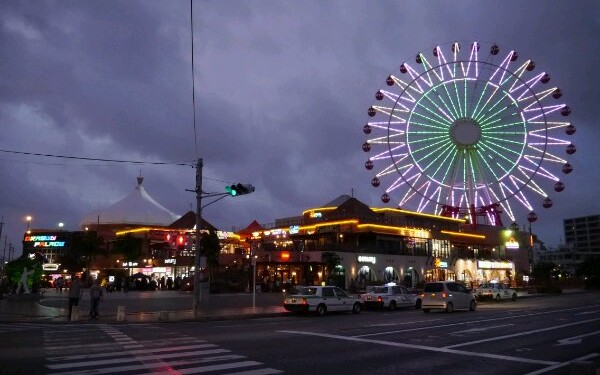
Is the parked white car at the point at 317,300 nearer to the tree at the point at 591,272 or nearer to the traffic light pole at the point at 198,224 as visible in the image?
the traffic light pole at the point at 198,224

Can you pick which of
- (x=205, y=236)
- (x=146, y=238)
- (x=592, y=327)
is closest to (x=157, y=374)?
(x=592, y=327)

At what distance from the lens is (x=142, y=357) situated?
12672mm

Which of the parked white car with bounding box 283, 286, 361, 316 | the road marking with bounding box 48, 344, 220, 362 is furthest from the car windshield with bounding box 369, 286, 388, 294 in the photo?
the road marking with bounding box 48, 344, 220, 362

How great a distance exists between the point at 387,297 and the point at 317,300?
6318 millimetres

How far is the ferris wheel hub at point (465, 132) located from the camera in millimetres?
54719

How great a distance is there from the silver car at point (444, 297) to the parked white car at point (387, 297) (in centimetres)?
291

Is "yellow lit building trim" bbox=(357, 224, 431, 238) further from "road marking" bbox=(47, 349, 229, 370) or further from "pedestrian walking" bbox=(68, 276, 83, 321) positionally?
"road marking" bbox=(47, 349, 229, 370)

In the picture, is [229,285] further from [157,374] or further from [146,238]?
[157,374]

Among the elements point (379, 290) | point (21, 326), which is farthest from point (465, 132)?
point (21, 326)

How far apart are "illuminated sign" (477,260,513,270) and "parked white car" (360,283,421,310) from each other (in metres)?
43.8

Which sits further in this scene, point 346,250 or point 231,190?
point 346,250

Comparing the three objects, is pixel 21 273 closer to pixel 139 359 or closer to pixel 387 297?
pixel 387 297

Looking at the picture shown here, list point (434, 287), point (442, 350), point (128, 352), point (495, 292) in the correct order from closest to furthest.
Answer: point (128, 352) → point (442, 350) → point (434, 287) → point (495, 292)

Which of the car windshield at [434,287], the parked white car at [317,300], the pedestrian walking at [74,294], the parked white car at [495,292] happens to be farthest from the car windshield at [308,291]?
the parked white car at [495,292]
